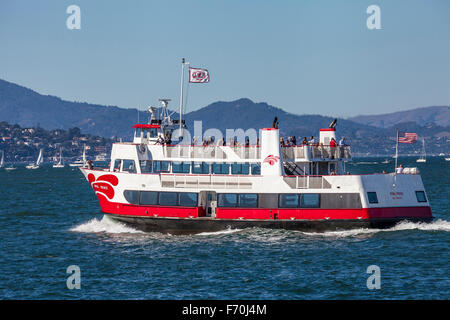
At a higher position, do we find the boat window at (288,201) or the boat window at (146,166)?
the boat window at (146,166)

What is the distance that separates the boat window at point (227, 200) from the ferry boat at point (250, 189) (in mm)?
54

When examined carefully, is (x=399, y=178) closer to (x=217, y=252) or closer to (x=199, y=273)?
(x=217, y=252)

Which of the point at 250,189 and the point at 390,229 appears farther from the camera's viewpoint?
the point at 250,189

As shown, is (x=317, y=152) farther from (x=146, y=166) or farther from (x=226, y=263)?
(x=226, y=263)

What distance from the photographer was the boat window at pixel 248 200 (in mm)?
34609

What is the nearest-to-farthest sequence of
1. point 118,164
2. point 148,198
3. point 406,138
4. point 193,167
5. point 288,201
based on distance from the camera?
point 288,201, point 148,198, point 193,167, point 406,138, point 118,164

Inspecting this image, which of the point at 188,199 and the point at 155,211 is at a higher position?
the point at 188,199

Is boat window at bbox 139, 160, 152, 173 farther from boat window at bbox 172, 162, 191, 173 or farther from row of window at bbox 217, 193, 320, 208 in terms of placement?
row of window at bbox 217, 193, 320, 208

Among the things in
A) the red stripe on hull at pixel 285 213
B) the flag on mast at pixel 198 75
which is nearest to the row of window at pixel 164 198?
the red stripe on hull at pixel 285 213

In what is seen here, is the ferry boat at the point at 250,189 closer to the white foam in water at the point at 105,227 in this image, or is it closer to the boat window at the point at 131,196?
the boat window at the point at 131,196

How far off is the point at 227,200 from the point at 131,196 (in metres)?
5.46

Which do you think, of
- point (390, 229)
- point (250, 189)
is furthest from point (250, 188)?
point (390, 229)

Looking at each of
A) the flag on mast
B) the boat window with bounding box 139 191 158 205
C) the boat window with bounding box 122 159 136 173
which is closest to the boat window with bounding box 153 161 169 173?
the boat window with bounding box 122 159 136 173

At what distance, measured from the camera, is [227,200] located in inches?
1373
